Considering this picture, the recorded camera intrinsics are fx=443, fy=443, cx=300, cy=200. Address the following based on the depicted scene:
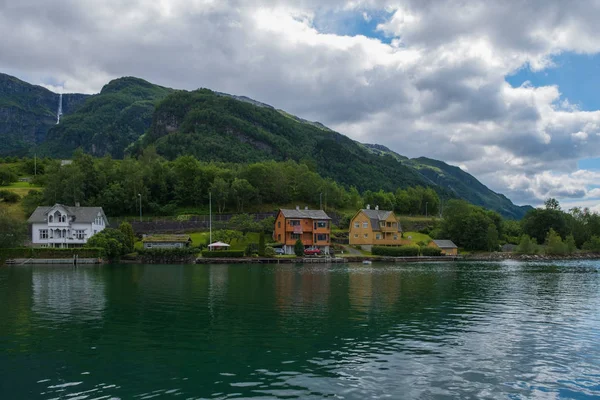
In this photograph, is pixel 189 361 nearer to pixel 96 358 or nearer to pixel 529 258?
pixel 96 358

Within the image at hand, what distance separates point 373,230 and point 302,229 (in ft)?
59.4

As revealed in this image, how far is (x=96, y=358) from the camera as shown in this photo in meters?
18.1

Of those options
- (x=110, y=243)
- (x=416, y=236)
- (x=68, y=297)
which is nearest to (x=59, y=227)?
(x=110, y=243)

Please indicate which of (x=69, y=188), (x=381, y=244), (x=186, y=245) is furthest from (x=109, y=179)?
(x=381, y=244)

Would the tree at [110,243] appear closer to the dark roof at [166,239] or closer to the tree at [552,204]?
the dark roof at [166,239]

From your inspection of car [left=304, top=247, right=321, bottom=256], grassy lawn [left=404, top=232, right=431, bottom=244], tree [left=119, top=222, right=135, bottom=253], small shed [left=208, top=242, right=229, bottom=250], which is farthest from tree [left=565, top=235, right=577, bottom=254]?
tree [left=119, top=222, right=135, bottom=253]

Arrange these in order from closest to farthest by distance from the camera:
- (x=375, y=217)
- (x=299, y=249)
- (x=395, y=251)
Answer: (x=299, y=249) → (x=395, y=251) → (x=375, y=217)

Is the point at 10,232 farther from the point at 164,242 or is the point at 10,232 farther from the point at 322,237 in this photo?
the point at 322,237

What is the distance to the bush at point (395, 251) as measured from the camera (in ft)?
313

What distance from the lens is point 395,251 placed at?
96125mm

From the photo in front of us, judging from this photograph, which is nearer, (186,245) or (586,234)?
(186,245)

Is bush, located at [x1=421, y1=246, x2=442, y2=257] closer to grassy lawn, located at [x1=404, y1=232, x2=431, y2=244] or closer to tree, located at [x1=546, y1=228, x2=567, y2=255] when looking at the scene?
grassy lawn, located at [x1=404, y1=232, x2=431, y2=244]

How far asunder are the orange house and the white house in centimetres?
3975

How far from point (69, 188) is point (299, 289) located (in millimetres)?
91264
